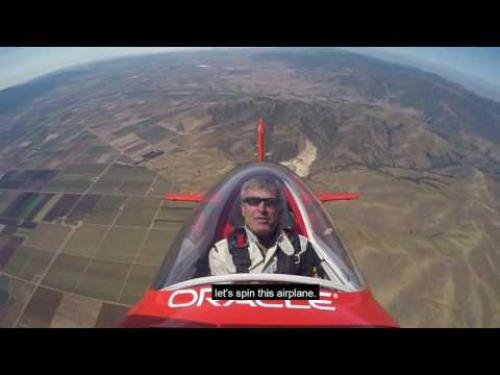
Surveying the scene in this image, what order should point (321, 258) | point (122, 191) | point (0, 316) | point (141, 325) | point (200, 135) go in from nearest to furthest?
point (141, 325) → point (321, 258) → point (0, 316) → point (122, 191) → point (200, 135)

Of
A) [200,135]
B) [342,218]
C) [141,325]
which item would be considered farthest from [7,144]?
[141,325]

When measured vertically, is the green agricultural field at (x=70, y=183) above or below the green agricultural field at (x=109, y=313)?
above

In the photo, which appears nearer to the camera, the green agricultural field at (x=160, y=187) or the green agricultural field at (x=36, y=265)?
the green agricultural field at (x=36, y=265)

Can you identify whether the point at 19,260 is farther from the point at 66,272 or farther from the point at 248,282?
the point at 248,282

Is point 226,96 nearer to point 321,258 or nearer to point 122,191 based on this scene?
point 122,191

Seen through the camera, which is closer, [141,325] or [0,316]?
[141,325]

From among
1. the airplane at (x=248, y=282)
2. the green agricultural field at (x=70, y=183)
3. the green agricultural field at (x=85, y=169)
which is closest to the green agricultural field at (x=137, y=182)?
the green agricultural field at (x=70, y=183)

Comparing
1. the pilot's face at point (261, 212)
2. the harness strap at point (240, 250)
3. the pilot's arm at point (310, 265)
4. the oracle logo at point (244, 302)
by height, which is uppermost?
the pilot's face at point (261, 212)

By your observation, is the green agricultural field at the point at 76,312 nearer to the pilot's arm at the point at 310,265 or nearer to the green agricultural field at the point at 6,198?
the green agricultural field at the point at 6,198
